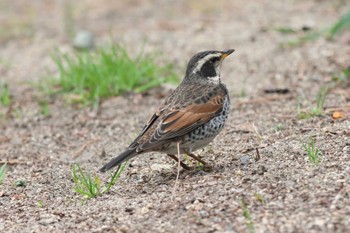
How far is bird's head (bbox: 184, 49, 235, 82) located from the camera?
7.03 metres

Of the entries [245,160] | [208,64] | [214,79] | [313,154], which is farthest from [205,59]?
[313,154]

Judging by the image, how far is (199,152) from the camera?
24.0ft

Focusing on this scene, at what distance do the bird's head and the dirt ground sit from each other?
2.53ft

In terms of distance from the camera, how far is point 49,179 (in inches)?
277

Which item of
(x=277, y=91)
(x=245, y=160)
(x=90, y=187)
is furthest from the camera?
(x=277, y=91)

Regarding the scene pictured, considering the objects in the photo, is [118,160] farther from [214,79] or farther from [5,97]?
[5,97]

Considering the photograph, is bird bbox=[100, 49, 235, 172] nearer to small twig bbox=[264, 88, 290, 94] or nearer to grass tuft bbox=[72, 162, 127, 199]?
grass tuft bbox=[72, 162, 127, 199]

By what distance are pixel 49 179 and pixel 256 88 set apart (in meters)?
3.56

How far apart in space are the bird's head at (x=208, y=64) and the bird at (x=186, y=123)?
2cm

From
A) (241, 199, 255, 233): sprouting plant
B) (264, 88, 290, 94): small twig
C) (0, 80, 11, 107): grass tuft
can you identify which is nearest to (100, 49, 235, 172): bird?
(241, 199, 255, 233): sprouting plant

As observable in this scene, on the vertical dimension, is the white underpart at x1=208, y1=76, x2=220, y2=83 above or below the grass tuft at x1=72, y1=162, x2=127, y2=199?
above

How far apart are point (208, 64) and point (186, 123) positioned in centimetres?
95

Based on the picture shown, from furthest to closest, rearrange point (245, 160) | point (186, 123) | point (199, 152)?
1. point (199, 152)
2. point (245, 160)
3. point (186, 123)

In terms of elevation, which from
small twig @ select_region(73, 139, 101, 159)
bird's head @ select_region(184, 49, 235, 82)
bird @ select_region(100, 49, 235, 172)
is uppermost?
bird's head @ select_region(184, 49, 235, 82)
